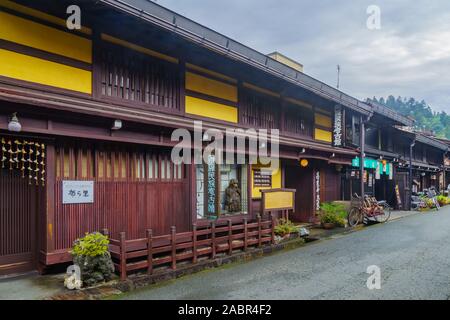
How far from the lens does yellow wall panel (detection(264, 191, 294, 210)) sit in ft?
38.8

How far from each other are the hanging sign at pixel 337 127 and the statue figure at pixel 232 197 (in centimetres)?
796

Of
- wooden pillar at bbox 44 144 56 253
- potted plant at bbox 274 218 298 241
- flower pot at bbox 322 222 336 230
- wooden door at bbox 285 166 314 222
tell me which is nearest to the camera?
wooden pillar at bbox 44 144 56 253

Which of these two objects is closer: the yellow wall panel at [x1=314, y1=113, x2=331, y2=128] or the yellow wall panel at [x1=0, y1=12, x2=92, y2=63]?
the yellow wall panel at [x1=0, y1=12, x2=92, y2=63]

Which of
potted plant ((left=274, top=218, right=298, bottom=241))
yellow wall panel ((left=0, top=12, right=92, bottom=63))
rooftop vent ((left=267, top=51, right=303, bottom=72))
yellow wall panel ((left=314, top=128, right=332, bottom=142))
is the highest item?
rooftop vent ((left=267, top=51, right=303, bottom=72))

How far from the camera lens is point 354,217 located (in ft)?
53.3

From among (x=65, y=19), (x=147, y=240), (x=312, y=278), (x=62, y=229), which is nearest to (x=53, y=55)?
(x=65, y=19)

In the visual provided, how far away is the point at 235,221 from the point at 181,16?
628 cm

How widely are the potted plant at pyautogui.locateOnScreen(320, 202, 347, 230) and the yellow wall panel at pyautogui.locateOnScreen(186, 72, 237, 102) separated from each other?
671 cm

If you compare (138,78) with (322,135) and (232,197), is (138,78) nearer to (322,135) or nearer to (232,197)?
(232,197)

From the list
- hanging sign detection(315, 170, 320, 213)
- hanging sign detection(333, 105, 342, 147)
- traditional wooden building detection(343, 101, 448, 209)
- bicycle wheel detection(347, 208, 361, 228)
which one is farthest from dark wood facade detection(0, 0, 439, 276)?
traditional wooden building detection(343, 101, 448, 209)

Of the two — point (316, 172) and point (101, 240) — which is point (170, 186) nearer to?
point (101, 240)

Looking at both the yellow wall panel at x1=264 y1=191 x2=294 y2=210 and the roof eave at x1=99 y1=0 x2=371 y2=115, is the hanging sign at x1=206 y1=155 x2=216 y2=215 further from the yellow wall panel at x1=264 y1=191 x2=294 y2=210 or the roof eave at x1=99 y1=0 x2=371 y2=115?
the roof eave at x1=99 y1=0 x2=371 y2=115

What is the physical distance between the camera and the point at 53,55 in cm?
738

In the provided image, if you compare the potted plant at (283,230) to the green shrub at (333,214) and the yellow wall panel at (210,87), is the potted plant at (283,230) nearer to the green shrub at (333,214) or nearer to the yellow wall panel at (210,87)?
the green shrub at (333,214)
